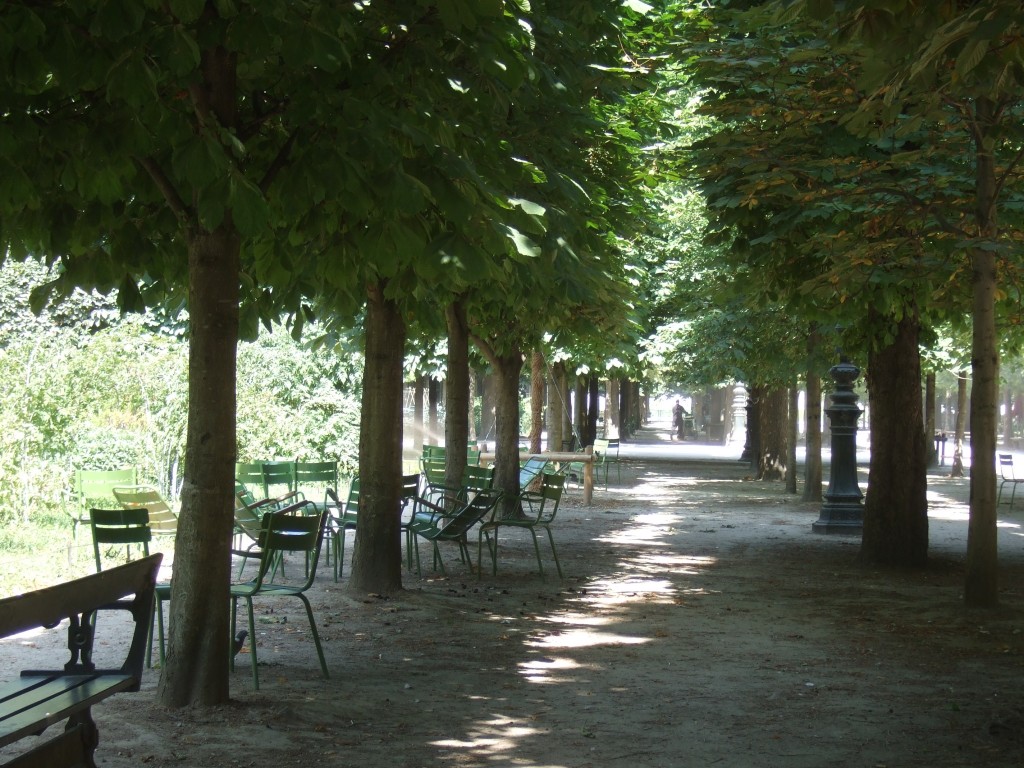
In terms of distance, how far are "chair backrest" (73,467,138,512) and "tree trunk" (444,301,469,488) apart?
407 centimetres

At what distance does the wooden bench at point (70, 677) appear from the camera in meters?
4.01

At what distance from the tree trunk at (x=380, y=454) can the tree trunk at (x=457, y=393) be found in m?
4.00

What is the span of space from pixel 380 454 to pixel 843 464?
9.05 m

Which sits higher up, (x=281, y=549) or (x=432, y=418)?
(x=432, y=418)

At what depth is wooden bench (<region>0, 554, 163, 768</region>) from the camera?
4.01m

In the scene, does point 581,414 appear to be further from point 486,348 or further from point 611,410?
point 486,348

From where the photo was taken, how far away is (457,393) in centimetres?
1523

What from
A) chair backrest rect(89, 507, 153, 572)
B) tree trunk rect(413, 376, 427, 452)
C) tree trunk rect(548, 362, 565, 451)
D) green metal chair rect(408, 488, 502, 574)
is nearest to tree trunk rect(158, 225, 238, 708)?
chair backrest rect(89, 507, 153, 572)

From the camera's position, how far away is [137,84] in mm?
5039

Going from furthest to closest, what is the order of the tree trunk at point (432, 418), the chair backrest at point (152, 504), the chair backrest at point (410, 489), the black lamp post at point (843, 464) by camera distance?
1. the tree trunk at point (432, 418)
2. the black lamp post at point (843, 464)
3. the chair backrest at point (410, 489)
4. the chair backrest at point (152, 504)

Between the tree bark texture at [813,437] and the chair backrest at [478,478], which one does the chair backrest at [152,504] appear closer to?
the chair backrest at [478,478]

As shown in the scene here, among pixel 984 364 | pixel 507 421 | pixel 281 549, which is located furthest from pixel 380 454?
pixel 507 421

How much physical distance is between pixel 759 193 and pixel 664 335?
17610 mm

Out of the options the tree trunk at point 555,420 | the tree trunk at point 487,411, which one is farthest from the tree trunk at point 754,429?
the tree trunk at point 487,411
